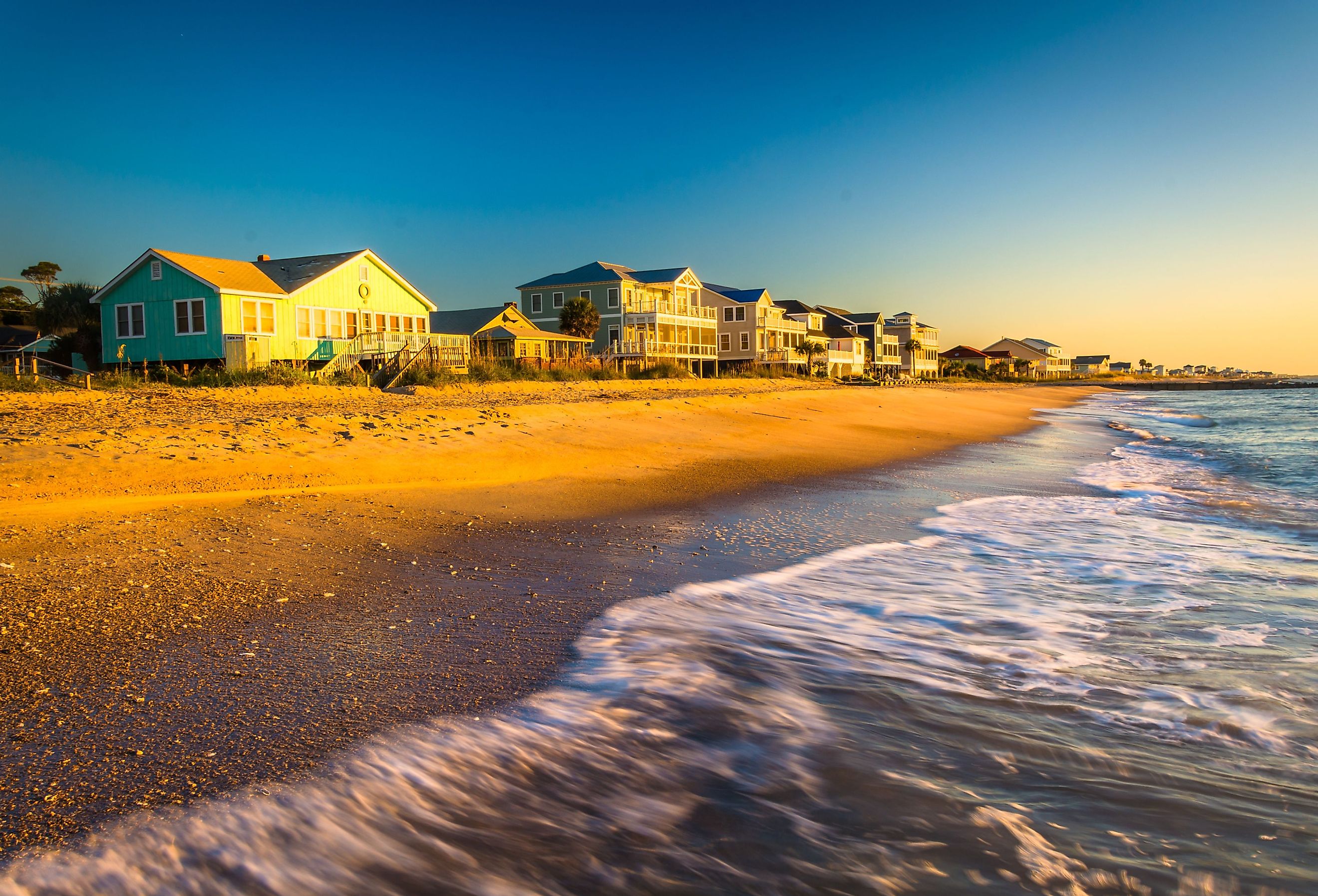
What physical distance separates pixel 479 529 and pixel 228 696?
4.34 m

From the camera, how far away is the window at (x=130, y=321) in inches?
1215

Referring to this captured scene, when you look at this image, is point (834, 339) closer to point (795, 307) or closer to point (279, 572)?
point (795, 307)

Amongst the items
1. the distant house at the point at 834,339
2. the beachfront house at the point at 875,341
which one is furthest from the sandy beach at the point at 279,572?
the beachfront house at the point at 875,341

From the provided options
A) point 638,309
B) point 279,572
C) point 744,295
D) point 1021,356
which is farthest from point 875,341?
point 279,572

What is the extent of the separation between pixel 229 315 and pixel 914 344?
87.3 m

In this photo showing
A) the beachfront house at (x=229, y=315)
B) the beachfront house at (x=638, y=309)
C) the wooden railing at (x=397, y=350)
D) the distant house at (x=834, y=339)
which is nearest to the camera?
the wooden railing at (x=397, y=350)

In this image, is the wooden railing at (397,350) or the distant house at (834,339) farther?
the distant house at (834,339)

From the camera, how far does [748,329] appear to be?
67.8 m

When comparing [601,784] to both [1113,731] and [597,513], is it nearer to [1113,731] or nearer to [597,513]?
[1113,731]

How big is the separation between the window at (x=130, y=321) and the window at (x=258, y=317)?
4212 millimetres

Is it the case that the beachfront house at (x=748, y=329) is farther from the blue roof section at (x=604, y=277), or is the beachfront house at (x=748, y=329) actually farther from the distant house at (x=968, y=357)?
the distant house at (x=968, y=357)

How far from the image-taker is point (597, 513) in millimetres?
9648

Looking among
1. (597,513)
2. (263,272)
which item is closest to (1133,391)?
(263,272)

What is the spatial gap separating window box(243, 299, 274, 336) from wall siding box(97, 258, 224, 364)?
1089mm
